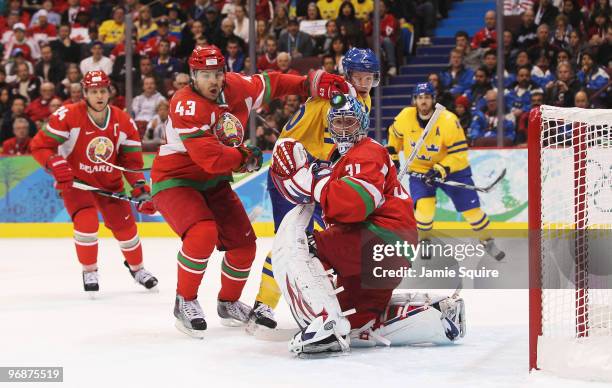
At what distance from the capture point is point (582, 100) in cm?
814

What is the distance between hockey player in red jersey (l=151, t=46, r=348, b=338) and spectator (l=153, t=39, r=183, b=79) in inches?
206

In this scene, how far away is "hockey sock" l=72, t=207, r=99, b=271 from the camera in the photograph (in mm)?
5590

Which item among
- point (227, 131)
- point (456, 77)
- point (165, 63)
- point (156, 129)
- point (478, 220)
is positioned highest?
point (227, 131)

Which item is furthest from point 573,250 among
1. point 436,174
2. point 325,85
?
point 436,174

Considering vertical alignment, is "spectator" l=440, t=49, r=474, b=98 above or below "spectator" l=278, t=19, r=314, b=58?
below

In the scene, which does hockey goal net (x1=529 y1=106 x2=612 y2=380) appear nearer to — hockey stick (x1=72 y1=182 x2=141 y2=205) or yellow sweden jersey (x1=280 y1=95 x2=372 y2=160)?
yellow sweden jersey (x1=280 y1=95 x2=372 y2=160)

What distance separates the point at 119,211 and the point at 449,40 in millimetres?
4861

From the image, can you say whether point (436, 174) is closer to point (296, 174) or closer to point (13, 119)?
point (296, 174)

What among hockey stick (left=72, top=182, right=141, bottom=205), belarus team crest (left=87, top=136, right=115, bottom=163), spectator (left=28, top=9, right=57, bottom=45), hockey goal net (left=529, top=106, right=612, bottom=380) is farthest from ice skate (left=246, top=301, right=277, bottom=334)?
spectator (left=28, top=9, right=57, bottom=45)

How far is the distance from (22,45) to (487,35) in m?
5.09

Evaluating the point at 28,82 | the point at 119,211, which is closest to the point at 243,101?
the point at 119,211

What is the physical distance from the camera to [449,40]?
970 centimetres

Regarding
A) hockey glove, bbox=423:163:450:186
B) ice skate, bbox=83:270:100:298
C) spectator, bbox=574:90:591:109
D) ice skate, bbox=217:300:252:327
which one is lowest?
ice skate, bbox=83:270:100:298

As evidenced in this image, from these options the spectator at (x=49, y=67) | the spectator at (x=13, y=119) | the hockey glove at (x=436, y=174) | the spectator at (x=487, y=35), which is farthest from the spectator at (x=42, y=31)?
the hockey glove at (x=436, y=174)
